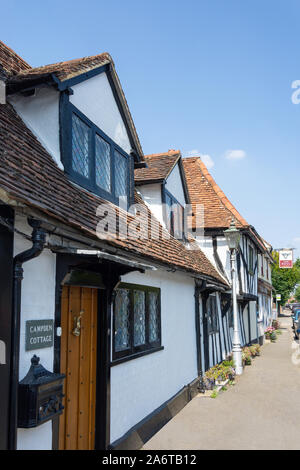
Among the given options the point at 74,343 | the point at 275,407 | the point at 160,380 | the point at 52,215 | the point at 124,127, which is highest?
the point at 124,127

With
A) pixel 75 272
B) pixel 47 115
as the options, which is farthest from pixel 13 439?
pixel 47 115

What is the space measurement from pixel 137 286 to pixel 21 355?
3155 mm

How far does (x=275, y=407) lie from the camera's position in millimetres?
8734

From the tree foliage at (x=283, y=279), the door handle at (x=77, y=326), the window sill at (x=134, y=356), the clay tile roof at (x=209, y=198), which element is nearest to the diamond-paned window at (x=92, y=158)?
the door handle at (x=77, y=326)

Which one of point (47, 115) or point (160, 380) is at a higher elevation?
point (47, 115)

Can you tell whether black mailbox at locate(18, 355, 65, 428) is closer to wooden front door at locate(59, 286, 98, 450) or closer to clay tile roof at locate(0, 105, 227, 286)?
wooden front door at locate(59, 286, 98, 450)

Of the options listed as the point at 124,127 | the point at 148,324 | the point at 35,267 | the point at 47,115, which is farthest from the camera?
the point at 124,127

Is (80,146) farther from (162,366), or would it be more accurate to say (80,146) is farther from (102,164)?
(162,366)

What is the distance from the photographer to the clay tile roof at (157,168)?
32.9ft

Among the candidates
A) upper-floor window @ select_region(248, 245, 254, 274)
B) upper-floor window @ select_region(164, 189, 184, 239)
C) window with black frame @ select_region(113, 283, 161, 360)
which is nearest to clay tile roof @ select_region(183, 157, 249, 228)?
upper-floor window @ select_region(248, 245, 254, 274)

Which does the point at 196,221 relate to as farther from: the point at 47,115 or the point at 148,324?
the point at 47,115

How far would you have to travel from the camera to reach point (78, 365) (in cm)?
507

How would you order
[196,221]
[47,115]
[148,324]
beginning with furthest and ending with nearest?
[196,221] < [148,324] < [47,115]

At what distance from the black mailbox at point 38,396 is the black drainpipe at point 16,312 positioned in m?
0.09
